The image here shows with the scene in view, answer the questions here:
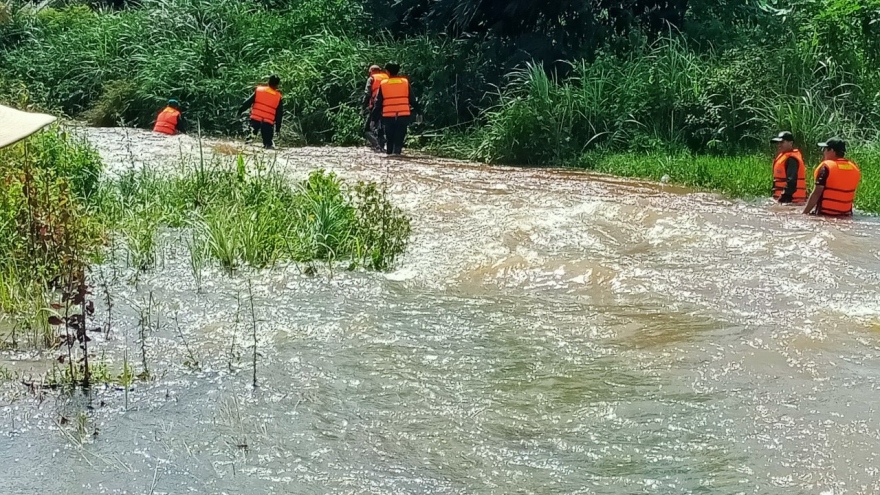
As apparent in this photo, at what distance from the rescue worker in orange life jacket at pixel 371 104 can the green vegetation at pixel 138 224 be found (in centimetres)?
531

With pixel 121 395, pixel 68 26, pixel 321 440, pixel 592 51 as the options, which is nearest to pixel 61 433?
pixel 121 395

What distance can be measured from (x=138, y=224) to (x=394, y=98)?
7262 mm

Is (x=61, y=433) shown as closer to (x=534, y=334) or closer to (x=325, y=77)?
(x=534, y=334)

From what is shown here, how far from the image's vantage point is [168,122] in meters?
16.8

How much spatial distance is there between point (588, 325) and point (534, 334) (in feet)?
1.46

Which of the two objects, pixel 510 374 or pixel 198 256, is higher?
pixel 198 256

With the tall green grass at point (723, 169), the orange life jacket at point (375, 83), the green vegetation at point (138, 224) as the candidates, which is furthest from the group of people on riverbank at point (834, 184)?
the orange life jacket at point (375, 83)

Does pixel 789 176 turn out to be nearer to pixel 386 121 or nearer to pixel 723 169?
pixel 723 169

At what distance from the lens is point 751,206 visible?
1112 cm

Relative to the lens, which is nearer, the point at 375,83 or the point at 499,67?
the point at 375,83

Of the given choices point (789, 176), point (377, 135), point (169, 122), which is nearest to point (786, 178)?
point (789, 176)

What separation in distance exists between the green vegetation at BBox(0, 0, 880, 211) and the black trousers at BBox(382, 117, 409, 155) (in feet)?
3.59

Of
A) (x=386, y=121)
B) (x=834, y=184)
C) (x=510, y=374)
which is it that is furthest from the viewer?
(x=386, y=121)

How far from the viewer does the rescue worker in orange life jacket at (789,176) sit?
11156 millimetres
